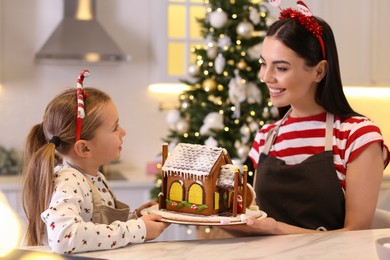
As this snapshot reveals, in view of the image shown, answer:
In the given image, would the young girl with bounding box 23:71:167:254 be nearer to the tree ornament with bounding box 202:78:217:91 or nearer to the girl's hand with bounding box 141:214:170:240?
the girl's hand with bounding box 141:214:170:240

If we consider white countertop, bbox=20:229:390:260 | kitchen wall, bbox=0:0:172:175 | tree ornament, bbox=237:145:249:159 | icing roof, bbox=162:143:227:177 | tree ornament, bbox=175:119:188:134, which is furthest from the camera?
kitchen wall, bbox=0:0:172:175

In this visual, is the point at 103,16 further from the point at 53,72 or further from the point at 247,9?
the point at 247,9

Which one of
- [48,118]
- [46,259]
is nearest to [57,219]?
[48,118]

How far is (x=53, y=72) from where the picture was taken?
4.57m

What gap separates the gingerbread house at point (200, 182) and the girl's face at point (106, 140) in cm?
16

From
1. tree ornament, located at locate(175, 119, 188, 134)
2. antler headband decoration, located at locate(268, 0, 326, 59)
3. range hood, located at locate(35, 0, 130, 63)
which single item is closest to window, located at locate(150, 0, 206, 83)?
range hood, located at locate(35, 0, 130, 63)

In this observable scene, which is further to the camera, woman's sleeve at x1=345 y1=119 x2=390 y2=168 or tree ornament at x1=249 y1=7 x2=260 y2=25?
tree ornament at x1=249 y1=7 x2=260 y2=25

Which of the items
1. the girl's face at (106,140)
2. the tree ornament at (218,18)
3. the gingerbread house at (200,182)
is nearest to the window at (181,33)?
the tree ornament at (218,18)

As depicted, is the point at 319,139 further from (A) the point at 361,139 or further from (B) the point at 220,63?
(B) the point at 220,63

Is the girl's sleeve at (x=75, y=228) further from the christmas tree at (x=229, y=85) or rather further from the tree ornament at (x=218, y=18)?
the tree ornament at (x=218, y=18)

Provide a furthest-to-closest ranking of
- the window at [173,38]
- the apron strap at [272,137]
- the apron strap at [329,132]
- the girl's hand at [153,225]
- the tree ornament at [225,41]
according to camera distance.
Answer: the window at [173,38] → the tree ornament at [225,41] → the apron strap at [272,137] → the apron strap at [329,132] → the girl's hand at [153,225]

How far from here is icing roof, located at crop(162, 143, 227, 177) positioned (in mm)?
1587

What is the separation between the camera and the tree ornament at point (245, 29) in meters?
3.70

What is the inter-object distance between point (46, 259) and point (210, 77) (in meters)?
3.00
